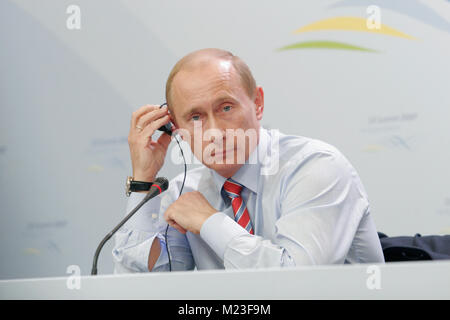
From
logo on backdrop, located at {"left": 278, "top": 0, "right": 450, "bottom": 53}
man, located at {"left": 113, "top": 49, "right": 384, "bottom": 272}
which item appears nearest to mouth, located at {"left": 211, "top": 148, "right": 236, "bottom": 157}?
man, located at {"left": 113, "top": 49, "right": 384, "bottom": 272}

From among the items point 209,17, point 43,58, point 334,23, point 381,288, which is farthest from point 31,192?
point 381,288

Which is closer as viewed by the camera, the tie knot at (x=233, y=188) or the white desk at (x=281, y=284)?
the white desk at (x=281, y=284)

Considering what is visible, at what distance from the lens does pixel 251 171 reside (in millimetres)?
1602

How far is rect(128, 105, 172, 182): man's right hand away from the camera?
1.69 metres

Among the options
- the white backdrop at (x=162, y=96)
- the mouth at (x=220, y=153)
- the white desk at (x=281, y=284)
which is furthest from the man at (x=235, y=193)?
the white backdrop at (x=162, y=96)

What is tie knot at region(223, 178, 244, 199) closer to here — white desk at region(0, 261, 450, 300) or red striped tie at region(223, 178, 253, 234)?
red striped tie at region(223, 178, 253, 234)

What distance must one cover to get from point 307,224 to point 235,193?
0.35 meters

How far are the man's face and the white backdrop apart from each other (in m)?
0.68

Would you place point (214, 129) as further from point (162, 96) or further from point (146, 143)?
point (162, 96)

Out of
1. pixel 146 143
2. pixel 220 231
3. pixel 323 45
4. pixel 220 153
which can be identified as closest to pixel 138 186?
pixel 146 143

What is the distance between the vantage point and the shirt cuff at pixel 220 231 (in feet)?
4.42

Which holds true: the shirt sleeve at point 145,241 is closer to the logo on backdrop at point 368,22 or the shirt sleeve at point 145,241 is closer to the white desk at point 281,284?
the white desk at point 281,284

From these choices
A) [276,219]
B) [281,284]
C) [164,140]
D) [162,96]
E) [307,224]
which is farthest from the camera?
[162,96]

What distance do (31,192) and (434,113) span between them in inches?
80.2
